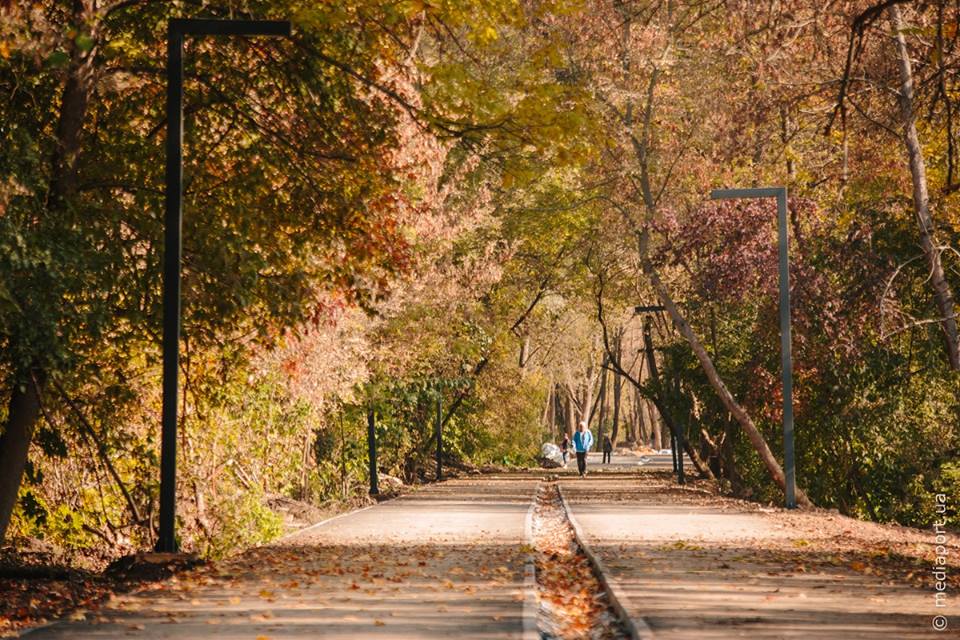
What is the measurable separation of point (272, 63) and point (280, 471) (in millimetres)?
8879

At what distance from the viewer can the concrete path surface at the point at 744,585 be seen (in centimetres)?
995

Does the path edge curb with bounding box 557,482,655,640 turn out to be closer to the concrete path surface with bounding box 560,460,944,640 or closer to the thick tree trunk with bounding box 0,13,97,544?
the concrete path surface with bounding box 560,460,944,640

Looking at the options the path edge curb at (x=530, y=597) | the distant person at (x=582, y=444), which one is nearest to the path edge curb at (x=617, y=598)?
the path edge curb at (x=530, y=597)

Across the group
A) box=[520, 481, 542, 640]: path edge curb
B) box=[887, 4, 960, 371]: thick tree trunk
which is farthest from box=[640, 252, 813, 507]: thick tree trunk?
box=[520, 481, 542, 640]: path edge curb

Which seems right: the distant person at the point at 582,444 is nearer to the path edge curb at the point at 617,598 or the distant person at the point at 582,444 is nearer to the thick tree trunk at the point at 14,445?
the path edge curb at the point at 617,598

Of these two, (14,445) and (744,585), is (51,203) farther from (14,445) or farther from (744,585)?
(744,585)

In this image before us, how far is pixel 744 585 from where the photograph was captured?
13.0 meters

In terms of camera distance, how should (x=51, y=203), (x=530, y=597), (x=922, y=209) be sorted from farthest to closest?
1. (x=922, y=209)
2. (x=51, y=203)
3. (x=530, y=597)

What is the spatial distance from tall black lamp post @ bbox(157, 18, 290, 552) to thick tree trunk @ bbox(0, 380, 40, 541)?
6.41 ft

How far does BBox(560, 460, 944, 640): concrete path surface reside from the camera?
9945mm

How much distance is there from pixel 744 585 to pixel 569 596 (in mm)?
1672

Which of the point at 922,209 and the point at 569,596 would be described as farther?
the point at 922,209

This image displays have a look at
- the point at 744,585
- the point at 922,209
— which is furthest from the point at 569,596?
the point at 922,209

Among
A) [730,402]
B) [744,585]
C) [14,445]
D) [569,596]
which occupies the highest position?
[730,402]
